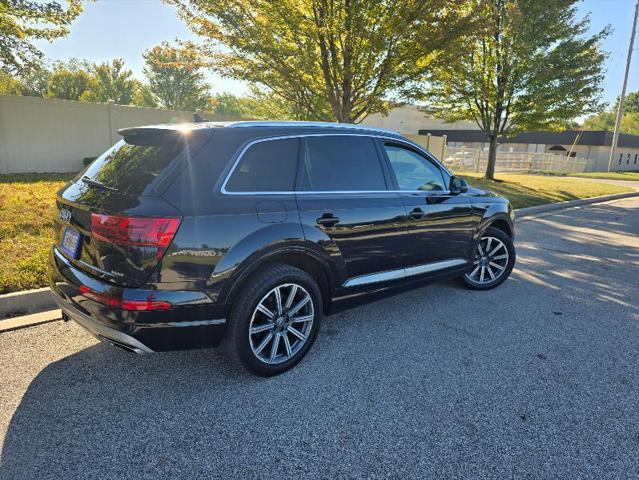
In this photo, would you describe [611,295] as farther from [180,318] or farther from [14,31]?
[14,31]

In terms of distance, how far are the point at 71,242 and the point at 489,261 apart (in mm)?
4399

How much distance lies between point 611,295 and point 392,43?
7992mm

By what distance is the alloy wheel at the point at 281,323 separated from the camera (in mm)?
3023

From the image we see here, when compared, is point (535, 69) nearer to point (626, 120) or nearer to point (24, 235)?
point (24, 235)

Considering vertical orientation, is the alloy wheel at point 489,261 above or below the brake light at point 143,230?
below

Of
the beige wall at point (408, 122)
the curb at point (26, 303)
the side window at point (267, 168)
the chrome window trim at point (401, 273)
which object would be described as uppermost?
the beige wall at point (408, 122)

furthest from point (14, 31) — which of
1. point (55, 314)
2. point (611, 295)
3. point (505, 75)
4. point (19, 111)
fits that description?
point (505, 75)

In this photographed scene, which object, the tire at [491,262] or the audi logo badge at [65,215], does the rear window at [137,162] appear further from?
the tire at [491,262]

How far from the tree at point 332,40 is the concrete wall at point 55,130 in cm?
455

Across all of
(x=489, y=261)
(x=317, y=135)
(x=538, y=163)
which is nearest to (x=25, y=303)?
(x=317, y=135)

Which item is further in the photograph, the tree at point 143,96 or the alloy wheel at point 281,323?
the tree at point 143,96

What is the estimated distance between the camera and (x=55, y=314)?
155 inches

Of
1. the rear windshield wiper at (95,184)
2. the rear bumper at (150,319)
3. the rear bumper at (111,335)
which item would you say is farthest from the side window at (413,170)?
the rear bumper at (111,335)

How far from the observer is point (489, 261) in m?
5.15
